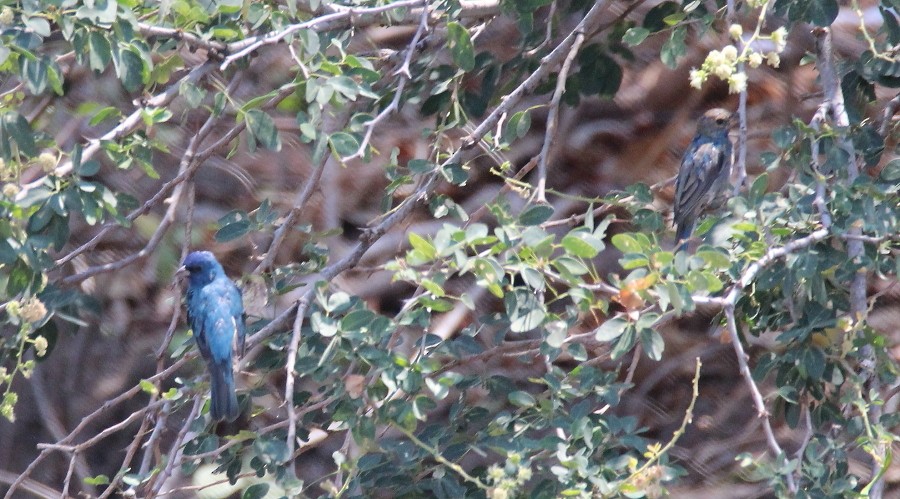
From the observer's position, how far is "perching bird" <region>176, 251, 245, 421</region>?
3.44 metres

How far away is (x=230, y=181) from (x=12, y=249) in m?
1.97

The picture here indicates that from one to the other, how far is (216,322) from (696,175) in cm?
187

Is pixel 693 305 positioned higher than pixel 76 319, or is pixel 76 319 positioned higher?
pixel 693 305

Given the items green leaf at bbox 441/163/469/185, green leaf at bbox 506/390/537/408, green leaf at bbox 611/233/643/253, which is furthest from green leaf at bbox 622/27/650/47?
green leaf at bbox 506/390/537/408

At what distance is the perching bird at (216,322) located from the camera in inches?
135

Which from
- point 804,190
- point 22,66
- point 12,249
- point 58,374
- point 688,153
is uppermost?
point 22,66

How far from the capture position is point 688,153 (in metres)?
4.40

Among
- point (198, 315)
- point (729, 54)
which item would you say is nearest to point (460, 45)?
point (729, 54)

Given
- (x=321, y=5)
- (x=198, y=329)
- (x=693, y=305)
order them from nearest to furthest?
1. (x=693, y=305)
2. (x=321, y=5)
3. (x=198, y=329)


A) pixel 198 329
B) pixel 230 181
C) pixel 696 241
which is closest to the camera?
pixel 198 329

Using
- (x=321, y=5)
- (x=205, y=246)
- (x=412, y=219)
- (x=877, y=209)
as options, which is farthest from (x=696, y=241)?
(x=205, y=246)

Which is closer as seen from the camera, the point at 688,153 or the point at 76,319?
the point at 76,319

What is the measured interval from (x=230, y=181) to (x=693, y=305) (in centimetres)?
276

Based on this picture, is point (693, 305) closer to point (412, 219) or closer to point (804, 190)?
point (804, 190)
